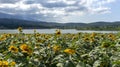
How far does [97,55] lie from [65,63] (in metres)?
2.19

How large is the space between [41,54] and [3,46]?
360 centimetres

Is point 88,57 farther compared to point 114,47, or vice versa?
point 114,47

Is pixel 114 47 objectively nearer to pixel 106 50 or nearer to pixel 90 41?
pixel 106 50

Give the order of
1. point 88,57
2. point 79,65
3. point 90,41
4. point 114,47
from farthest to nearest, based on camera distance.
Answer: point 90,41 → point 114,47 → point 88,57 → point 79,65

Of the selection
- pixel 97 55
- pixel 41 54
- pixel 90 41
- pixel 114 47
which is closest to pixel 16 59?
pixel 41 54

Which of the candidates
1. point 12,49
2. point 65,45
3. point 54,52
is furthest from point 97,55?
point 65,45

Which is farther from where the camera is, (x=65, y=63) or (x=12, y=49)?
(x=12, y=49)

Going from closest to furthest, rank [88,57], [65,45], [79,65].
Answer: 1. [79,65]
2. [88,57]
3. [65,45]

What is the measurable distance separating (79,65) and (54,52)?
9.22 feet

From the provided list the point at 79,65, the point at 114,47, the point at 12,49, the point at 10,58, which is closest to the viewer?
the point at 79,65

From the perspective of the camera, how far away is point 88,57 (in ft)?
28.1

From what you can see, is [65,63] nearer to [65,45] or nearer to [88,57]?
[88,57]

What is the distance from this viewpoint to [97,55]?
8.56 m

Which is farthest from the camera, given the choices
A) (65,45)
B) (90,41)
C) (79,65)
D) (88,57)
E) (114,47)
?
(90,41)
